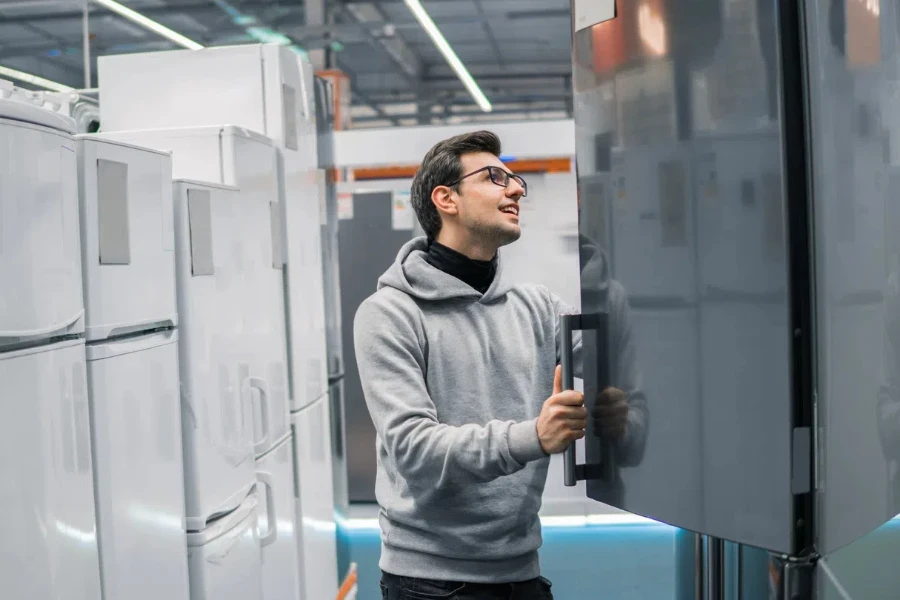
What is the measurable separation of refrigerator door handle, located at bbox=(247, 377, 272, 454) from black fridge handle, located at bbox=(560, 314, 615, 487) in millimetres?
1692

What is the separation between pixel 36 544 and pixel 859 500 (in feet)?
4.15

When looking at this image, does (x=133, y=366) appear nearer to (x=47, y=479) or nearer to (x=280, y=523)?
(x=47, y=479)

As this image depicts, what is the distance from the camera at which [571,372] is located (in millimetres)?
1140

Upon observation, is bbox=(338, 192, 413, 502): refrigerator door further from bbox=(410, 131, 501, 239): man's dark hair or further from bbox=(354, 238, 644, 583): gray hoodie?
bbox=(354, 238, 644, 583): gray hoodie

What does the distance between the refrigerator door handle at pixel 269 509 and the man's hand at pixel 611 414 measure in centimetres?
187

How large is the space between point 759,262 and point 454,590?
954mm

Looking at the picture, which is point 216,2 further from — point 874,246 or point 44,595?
point 874,246

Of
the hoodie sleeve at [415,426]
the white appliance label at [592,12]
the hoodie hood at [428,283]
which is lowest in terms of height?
the hoodie sleeve at [415,426]

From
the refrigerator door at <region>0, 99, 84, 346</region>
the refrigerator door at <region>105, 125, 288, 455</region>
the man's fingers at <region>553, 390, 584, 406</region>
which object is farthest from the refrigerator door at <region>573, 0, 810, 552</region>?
the refrigerator door at <region>105, 125, 288, 455</region>

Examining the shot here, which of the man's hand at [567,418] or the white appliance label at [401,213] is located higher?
the white appliance label at [401,213]

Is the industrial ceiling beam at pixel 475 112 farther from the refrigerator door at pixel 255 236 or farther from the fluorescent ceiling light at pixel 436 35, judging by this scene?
the refrigerator door at pixel 255 236

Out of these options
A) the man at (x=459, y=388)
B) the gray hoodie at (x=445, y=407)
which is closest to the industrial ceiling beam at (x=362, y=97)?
the man at (x=459, y=388)

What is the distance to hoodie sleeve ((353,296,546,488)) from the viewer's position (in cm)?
138

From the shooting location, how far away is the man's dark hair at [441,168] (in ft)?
5.84
